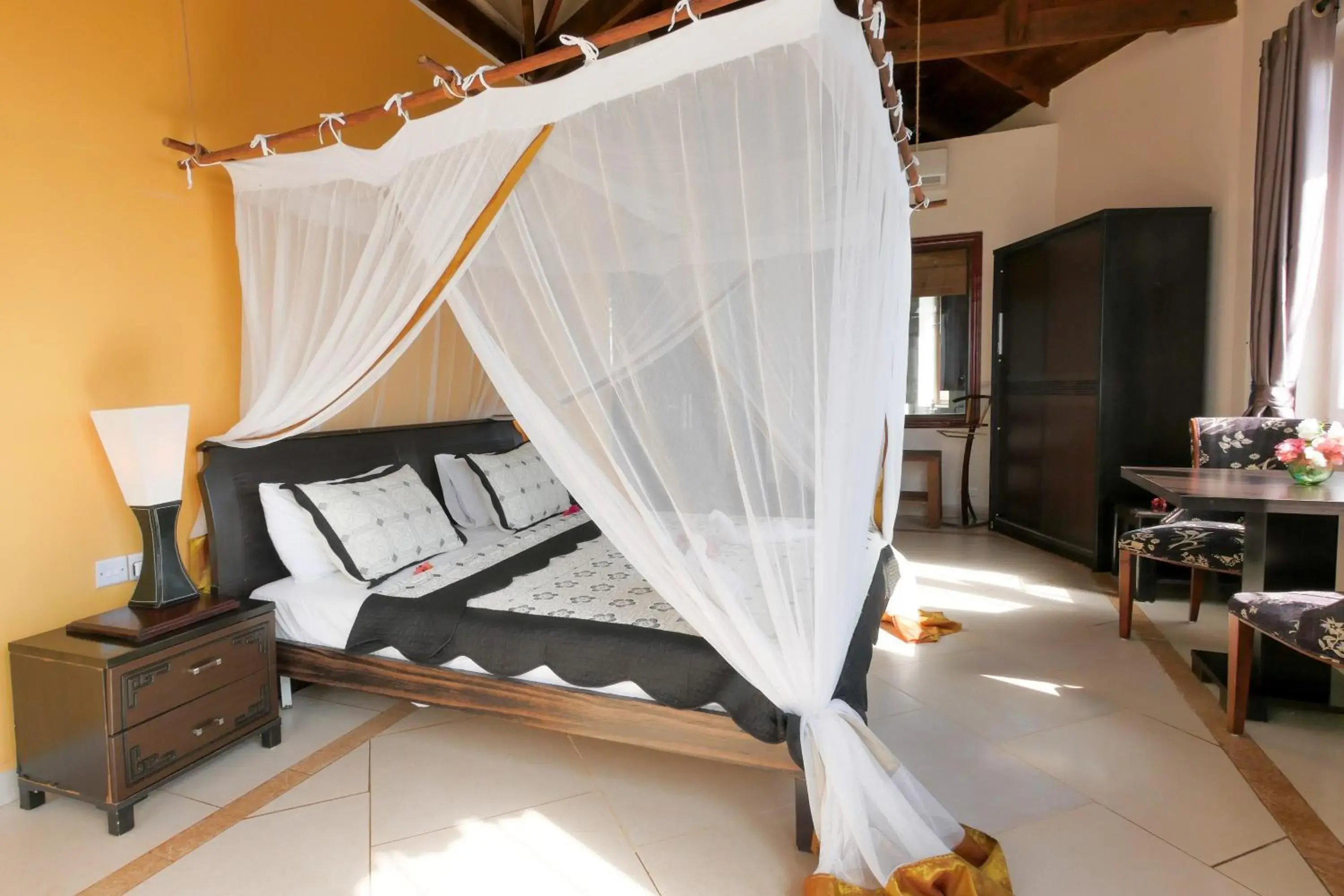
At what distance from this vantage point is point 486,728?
2684 millimetres

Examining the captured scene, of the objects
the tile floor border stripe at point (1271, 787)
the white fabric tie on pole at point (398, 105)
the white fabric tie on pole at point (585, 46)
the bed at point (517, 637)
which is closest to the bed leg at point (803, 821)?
the bed at point (517, 637)

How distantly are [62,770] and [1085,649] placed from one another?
146 inches

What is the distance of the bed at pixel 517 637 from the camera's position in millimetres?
2033

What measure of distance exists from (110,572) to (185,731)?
642 mm

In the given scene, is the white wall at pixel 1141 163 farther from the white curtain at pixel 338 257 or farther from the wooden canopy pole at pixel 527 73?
the white curtain at pixel 338 257

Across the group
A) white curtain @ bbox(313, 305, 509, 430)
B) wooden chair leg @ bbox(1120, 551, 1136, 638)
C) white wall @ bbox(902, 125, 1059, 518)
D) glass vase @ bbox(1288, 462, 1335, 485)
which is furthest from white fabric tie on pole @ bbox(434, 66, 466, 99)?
white wall @ bbox(902, 125, 1059, 518)

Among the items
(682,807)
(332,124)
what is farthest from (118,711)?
(332,124)

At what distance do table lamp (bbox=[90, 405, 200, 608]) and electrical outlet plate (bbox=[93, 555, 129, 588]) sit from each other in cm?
14

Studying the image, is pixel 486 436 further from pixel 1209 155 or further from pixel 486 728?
pixel 1209 155

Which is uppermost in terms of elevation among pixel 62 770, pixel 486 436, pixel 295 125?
pixel 295 125

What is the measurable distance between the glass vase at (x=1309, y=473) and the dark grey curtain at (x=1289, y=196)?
115cm

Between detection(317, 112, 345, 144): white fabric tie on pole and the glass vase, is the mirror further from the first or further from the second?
detection(317, 112, 345, 144): white fabric tie on pole

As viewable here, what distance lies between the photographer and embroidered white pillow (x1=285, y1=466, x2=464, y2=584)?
2.71 m

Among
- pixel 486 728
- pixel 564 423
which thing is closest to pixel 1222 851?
pixel 564 423
